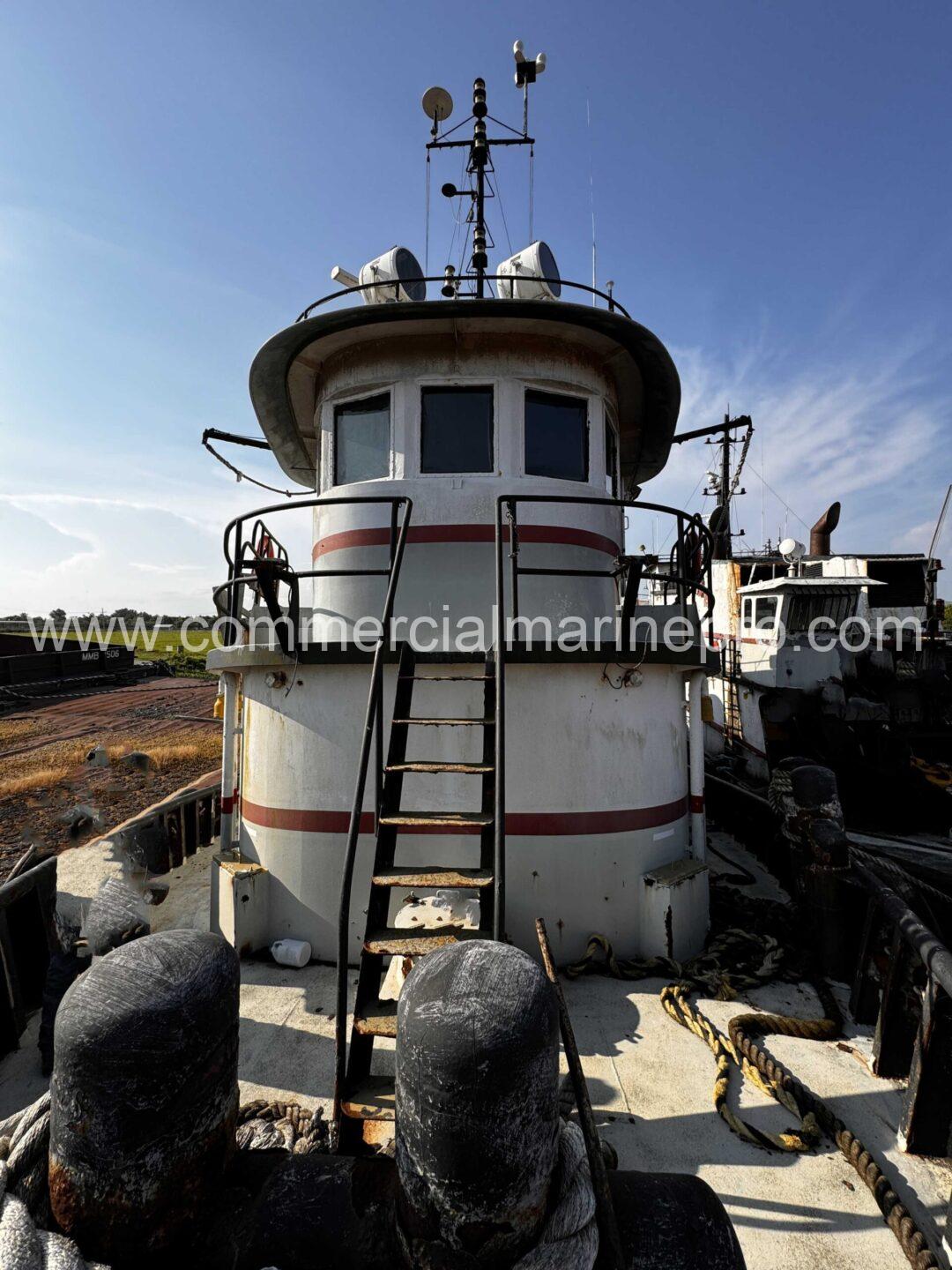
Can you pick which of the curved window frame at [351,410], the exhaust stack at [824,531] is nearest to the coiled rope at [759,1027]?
the curved window frame at [351,410]

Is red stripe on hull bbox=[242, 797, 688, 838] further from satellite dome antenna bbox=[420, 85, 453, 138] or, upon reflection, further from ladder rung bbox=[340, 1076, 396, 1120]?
satellite dome antenna bbox=[420, 85, 453, 138]

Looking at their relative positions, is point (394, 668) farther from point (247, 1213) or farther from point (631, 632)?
point (247, 1213)

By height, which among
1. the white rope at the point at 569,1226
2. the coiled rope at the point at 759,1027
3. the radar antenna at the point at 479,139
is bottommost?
the coiled rope at the point at 759,1027

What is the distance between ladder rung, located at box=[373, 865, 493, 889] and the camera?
3.03 metres

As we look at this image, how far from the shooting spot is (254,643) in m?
5.13

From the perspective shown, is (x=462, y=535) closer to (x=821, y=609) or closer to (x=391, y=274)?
(x=391, y=274)

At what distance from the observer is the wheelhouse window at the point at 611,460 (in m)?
6.61

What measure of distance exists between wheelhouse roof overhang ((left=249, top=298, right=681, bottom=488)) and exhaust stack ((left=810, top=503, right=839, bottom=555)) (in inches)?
706

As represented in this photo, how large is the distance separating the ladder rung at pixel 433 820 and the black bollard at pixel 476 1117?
149 cm

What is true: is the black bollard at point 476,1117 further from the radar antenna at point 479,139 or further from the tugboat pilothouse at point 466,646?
the radar antenna at point 479,139

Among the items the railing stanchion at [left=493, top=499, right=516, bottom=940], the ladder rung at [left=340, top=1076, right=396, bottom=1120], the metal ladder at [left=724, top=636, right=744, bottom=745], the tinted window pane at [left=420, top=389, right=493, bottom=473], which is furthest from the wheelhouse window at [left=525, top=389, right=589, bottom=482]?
the metal ladder at [left=724, top=636, right=744, bottom=745]

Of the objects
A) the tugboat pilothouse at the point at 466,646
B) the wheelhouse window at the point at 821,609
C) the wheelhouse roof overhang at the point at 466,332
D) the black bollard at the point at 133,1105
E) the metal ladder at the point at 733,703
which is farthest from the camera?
the wheelhouse window at the point at 821,609

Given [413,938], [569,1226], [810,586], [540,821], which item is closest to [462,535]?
[540,821]

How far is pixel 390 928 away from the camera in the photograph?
10.4ft
